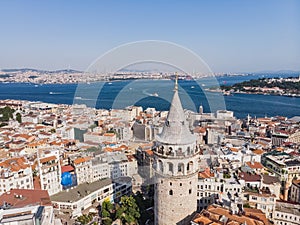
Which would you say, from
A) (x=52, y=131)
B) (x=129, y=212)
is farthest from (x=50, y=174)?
(x=52, y=131)

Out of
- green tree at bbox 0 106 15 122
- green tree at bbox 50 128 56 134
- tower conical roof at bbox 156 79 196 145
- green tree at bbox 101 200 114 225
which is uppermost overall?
tower conical roof at bbox 156 79 196 145

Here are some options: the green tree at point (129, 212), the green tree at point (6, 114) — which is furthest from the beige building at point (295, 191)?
the green tree at point (6, 114)

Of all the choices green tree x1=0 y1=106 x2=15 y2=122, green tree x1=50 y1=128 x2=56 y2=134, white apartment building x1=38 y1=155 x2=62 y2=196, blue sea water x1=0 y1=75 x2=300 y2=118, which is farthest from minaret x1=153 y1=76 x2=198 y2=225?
green tree x1=0 y1=106 x2=15 y2=122

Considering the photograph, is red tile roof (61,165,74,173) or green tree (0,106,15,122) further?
green tree (0,106,15,122)

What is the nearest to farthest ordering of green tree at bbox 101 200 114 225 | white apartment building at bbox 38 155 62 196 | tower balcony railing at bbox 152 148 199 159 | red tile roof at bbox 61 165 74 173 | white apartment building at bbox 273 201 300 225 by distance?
1. tower balcony railing at bbox 152 148 199 159
2. white apartment building at bbox 273 201 300 225
3. green tree at bbox 101 200 114 225
4. white apartment building at bbox 38 155 62 196
5. red tile roof at bbox 61 165 74 173

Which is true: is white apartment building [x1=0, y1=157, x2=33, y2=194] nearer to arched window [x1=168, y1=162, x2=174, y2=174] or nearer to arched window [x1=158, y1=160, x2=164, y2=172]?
arched window [x1=158, y1=160, x2=164, y2=172]

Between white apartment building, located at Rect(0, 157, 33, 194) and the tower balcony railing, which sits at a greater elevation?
the tower balcony railing

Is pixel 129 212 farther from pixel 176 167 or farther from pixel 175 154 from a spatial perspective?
pixel 175 154

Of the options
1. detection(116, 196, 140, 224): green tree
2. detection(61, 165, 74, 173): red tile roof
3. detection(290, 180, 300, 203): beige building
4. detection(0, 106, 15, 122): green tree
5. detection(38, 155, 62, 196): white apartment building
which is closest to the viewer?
detection(116, 196, 140, 224): green tree
